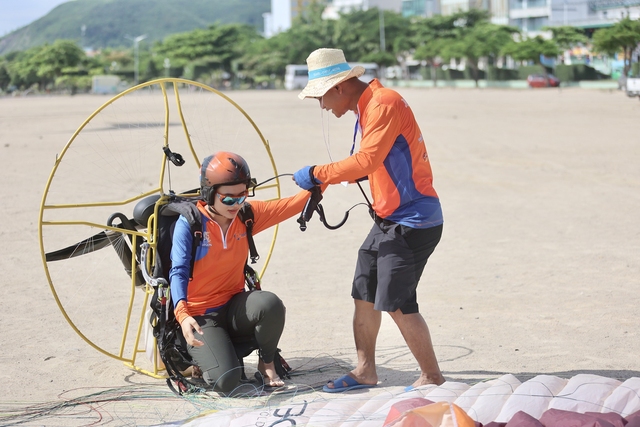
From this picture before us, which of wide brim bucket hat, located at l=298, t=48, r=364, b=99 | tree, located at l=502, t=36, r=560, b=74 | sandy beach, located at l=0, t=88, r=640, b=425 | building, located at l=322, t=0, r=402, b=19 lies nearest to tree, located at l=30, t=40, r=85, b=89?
building, located at l=322, t=0, r=402, b=19

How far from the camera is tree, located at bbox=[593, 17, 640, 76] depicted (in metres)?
45.2

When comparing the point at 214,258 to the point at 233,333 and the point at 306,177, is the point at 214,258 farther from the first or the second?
the point at 306,177

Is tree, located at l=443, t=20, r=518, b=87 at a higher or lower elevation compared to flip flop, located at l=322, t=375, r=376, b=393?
higher

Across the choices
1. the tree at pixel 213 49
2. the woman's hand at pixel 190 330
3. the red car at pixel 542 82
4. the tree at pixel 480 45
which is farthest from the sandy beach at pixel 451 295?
the tree at pixel 213 49

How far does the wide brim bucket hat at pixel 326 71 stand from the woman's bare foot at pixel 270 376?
165 centimetres

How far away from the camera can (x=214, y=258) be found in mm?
4602

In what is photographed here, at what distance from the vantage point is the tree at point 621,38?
148 feet

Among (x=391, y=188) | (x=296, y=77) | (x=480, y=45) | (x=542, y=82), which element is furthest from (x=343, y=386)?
(x=296, y=77)

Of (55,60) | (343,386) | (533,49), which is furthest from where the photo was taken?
(55,60)

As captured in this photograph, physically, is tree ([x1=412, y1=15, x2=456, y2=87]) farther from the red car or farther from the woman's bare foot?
the woman's bare foot

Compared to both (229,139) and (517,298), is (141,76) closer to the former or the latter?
(229,139)

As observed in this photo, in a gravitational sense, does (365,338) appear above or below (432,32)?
below

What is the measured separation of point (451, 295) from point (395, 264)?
8.70ft

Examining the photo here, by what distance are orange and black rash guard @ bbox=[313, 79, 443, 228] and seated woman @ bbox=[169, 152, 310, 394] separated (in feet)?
1.90
